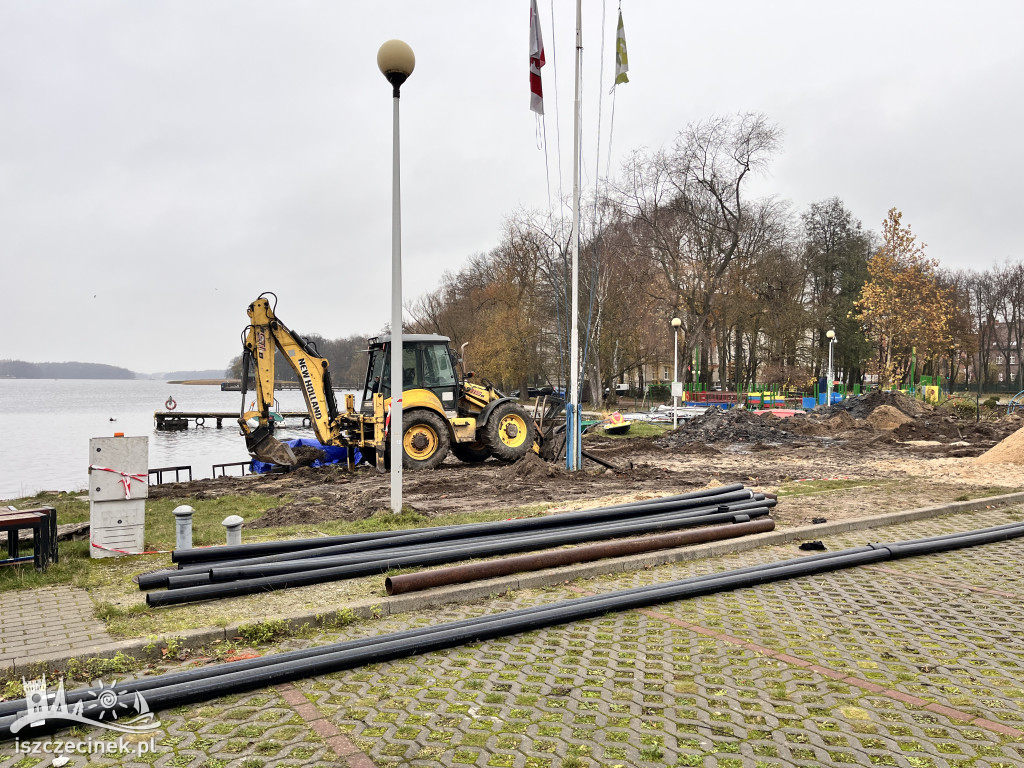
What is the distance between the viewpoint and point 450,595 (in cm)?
629

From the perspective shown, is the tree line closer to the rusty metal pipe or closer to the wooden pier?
the wooden pier

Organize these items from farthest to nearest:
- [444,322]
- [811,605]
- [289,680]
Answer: [444,322] < [811,605] < [289,680]

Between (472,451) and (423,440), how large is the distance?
1907 mm

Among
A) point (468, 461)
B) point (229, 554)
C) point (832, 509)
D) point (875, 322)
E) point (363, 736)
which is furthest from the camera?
point (875, 322)

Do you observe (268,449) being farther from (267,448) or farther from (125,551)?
(125,551)

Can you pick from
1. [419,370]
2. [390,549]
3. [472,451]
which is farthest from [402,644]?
[472,451]

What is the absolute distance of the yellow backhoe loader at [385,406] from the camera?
55.1ft

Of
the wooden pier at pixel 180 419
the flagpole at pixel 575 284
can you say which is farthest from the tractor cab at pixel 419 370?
the wooden pier at pixel 180 419

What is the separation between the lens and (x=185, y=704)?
4215 millimetres

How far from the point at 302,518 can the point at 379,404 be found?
5967mm

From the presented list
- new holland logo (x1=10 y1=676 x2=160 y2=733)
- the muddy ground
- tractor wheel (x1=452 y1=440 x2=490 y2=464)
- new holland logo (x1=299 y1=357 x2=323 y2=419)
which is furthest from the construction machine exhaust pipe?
new holland logo (x1=10 y1=676 x2=160 y2=733)

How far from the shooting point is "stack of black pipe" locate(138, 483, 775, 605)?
631 centimetres

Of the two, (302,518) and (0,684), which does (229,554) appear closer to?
(0,684)

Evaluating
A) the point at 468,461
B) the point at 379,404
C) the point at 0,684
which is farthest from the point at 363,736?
the point at 468,461
